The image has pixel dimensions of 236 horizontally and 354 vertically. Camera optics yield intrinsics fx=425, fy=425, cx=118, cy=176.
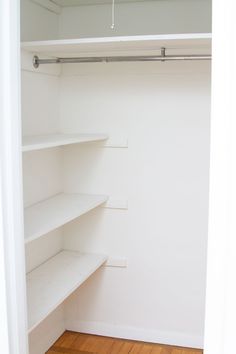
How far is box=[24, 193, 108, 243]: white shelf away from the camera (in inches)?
81.0

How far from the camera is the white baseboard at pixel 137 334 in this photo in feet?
9.14

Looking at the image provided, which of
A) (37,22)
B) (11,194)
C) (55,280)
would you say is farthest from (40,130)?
(11,194)

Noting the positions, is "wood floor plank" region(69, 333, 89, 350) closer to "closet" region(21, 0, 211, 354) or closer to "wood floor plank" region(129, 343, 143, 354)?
"closet" region(21, 0, 211, 354)

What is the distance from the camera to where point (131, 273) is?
2.86 metres

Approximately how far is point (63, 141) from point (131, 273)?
1135mm

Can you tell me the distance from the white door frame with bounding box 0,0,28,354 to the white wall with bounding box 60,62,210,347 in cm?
129

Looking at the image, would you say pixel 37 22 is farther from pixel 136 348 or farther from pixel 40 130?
pixel 136 348

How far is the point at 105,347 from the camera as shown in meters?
2.78

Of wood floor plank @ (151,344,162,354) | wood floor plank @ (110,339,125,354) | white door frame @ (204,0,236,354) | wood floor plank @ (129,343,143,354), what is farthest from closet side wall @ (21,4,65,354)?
white door frame @ (204,0,236,354)

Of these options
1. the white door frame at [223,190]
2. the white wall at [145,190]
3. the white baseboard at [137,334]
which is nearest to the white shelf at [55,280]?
the white wall at [145,190]

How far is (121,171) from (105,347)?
1.16 meters

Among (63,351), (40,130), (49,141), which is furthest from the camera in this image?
(63,351)

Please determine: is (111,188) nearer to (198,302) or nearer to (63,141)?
(63,141)

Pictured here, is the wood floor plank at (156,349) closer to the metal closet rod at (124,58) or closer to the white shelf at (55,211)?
the white shelf at (55,211)
